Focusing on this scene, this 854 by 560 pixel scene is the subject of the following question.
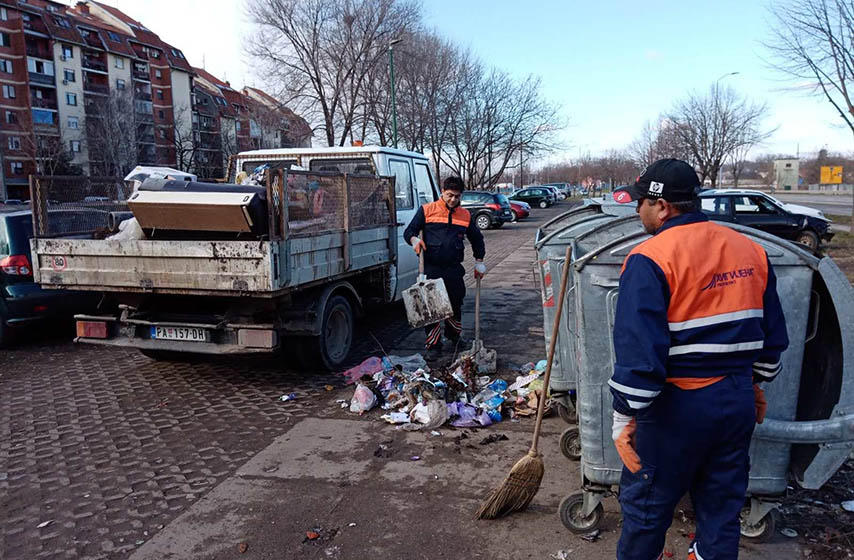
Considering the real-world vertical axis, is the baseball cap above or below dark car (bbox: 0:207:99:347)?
above

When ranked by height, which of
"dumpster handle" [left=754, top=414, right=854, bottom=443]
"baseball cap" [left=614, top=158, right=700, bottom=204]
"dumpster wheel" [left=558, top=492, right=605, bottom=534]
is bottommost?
"dumpster wheel" [left=558, top=492, right=605, bottom=534]

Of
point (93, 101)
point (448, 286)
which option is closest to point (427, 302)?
point (448, 286)

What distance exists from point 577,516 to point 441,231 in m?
3.80

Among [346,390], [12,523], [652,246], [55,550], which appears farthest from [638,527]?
[346,390]

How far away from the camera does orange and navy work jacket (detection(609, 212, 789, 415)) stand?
2176 millimetres

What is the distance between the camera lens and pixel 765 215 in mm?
14461

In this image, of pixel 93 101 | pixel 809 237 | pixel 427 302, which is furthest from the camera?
pixel 93 101

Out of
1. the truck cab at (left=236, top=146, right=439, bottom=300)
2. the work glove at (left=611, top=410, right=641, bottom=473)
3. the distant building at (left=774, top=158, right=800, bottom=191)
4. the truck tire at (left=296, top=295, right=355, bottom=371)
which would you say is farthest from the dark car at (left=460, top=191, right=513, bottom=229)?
the distant building at (left=774, top=158, right=800, bottom=191)

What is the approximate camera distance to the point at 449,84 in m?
37.1

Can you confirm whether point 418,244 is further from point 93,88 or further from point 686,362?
point 93,88

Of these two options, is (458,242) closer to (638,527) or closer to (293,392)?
(293,392)

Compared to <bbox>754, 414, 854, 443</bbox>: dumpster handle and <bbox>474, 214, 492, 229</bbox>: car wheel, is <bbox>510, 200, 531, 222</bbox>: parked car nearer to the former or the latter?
<bbox>474, 214, 492, 229</bbox>: car wheel

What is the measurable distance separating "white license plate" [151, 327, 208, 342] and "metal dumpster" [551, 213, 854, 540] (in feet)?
11.5

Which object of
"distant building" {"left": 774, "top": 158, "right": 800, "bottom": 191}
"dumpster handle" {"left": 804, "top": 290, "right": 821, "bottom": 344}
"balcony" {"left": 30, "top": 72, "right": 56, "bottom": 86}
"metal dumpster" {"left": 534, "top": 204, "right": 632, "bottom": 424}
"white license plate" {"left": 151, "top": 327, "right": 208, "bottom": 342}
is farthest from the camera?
"distant building" {"left": 774, "top": 158, "right": 800, "bottom": 191}
